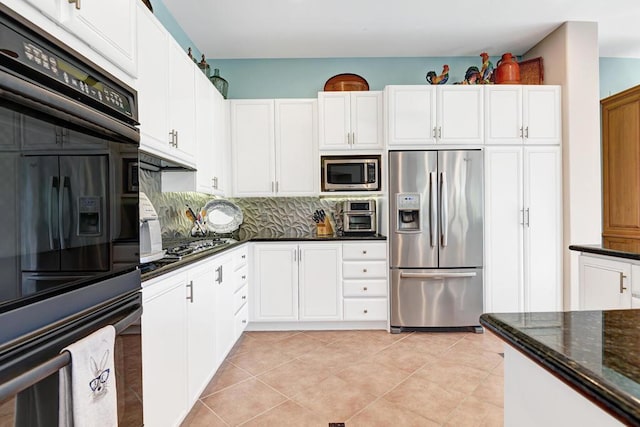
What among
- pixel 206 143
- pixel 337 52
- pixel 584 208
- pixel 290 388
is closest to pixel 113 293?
pixel 290 388

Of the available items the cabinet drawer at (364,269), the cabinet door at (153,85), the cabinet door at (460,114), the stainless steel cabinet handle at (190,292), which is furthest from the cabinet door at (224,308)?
the cabinet door at (460,114)

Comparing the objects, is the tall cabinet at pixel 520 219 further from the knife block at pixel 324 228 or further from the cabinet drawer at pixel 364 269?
the knife block at pixel 324 228

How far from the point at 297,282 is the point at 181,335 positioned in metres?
1.68

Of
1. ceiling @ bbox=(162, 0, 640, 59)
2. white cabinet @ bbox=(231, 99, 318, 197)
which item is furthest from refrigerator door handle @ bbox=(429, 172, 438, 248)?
ceiling @ bbox=(162, 0, 640, 59)

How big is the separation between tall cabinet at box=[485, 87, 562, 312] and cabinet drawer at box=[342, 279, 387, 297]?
1.03 metres

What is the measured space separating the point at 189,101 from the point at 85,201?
5.52ft

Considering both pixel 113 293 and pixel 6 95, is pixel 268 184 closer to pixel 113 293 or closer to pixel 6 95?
pixel 113 293

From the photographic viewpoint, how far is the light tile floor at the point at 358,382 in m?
1.93

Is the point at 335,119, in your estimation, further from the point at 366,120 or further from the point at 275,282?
the point at 275,282

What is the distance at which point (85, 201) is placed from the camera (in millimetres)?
944

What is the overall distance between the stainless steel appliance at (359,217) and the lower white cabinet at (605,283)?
185cm

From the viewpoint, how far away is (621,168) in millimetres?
3568

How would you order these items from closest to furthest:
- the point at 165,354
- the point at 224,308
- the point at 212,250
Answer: the point at 165,354 → the point at 212,250 → the point at 224,308

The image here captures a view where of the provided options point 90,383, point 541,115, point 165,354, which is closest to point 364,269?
point 165,354
